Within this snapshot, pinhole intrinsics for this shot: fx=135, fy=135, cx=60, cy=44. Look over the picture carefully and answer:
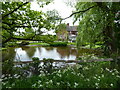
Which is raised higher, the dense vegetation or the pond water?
the dense vegetation

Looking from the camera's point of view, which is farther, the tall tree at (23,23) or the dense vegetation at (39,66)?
the tall tree at (23,23)

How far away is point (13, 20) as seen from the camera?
398 cm

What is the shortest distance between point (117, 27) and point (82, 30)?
1.64 metres

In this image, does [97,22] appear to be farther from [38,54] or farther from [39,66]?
[38,54]

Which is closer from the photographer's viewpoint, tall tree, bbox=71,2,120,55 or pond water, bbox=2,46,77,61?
tall tree, bbox=71,2,120,55

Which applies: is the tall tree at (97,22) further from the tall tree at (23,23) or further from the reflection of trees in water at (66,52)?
the reflection of trees in water at (66,52)

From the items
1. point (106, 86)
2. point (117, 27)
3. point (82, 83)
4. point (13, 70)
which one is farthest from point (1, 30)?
point (117, 27)


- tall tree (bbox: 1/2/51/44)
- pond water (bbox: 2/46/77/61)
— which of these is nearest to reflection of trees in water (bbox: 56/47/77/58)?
pond water (bbox: 2/46/77/61)

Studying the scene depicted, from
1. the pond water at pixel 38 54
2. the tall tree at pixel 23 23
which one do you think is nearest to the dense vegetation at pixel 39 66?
the tall tree at pixel 23 23

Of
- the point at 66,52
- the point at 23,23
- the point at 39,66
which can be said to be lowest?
the point at 66,52

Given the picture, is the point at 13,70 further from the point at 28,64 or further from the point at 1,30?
the point at 1,30

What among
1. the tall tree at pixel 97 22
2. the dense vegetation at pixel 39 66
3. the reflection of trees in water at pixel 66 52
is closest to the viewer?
the dense vegetation at pixel 39 66

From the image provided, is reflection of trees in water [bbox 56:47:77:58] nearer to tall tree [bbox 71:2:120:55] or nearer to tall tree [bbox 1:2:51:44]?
tall tree [bbox 71:2:120:55]

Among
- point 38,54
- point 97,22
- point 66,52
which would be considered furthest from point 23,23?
point 66,52
